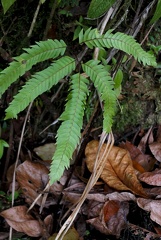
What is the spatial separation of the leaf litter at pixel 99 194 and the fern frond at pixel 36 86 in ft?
1.99

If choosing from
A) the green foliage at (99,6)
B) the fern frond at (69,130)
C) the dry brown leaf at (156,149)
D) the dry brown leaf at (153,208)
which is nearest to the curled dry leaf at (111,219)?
the dry brown leaf at (153,208)

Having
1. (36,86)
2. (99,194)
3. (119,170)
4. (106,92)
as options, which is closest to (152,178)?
(119,170)

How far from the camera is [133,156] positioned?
1.94 meters

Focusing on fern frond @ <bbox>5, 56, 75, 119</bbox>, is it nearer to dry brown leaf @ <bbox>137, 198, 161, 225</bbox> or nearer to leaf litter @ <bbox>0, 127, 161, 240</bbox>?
leaf litter @ <bbox>0, 127, 161, 240</bbox>

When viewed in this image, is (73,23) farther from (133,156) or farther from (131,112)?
(133,156)

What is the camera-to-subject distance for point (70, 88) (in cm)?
134

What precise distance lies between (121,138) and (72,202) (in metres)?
0.54

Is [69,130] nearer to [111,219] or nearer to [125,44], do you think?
[125,44]

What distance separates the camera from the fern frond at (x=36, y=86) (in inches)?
50.6

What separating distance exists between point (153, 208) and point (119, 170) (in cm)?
28

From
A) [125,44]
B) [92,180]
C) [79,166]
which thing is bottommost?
[79,166]

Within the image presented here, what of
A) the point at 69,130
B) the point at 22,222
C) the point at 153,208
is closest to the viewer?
the point at 69,130

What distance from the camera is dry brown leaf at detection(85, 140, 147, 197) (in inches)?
66.6

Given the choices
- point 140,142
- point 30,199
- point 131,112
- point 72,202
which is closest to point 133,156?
point 140,142
